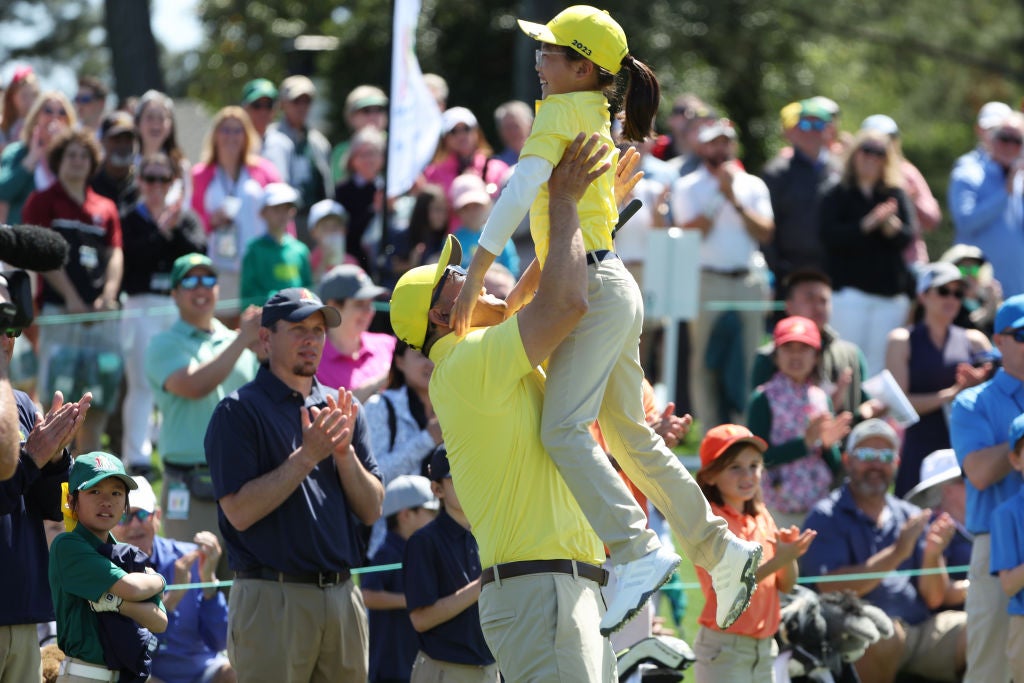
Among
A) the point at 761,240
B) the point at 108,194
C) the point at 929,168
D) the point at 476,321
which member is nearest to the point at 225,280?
the point at 108,194

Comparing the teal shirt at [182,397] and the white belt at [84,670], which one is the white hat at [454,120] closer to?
the teal shirt at [182,397]

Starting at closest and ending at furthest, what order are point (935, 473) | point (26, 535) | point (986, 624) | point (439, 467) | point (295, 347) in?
point (26, 535)
point (295, 347)
point (439, 467)
point (986, 624)
point (935, 473)

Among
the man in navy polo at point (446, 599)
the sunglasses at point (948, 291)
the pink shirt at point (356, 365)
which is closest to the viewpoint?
the man in navy polo at point (446, 599)

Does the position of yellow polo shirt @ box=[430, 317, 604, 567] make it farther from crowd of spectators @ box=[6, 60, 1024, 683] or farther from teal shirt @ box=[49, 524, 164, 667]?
teal shirt @ box=[49, 524, 164, 667]

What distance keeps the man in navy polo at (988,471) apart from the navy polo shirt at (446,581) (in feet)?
7.27

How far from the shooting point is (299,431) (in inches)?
270

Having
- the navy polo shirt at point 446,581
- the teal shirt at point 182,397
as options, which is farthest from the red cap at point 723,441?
the teal shirt at point 182,397

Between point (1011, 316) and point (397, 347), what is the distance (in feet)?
9.72

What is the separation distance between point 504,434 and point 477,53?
20.7 metres

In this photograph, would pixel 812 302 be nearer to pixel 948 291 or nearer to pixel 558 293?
pixel 948 291

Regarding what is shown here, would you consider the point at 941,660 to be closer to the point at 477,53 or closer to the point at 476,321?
the point at 476,321

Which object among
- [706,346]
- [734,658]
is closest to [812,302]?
[706,346]

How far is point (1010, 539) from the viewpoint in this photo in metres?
7.30

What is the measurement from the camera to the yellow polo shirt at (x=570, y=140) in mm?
5629
